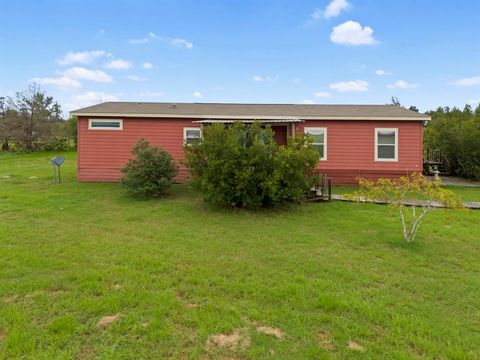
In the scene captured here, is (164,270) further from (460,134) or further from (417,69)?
(417,69)

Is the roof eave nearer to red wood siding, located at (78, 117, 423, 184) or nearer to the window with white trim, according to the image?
red wood siding, located at (78, 117, 423, 184)

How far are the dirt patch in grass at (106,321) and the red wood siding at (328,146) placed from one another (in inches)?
354

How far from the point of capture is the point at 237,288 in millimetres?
3438

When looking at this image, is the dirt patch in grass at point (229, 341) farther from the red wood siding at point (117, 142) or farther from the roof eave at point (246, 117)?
the red wood siding at point (117, 142)

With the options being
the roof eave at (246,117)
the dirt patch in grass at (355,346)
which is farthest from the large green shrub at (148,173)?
the dirt patch in grass at (355,346)

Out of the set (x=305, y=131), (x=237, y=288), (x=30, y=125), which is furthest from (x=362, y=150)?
(x=30, y=125)

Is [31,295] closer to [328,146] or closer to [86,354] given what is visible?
[86,354]

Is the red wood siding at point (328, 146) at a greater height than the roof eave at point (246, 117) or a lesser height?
lesser

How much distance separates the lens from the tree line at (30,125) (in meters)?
26.0

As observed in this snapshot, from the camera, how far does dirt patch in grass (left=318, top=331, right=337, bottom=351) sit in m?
2.45

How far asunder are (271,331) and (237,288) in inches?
33.0

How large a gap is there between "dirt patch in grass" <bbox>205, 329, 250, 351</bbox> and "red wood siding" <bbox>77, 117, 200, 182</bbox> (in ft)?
31.0

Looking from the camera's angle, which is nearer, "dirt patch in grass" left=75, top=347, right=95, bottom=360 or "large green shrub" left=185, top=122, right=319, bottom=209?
"dirt patch in grass" left=75, top=347, right=95, bottom=360

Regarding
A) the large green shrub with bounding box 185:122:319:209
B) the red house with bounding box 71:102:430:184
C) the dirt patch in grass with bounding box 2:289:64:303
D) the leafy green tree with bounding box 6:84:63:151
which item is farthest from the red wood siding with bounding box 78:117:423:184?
the leafy green tree with bounding box 6:84:63:151
